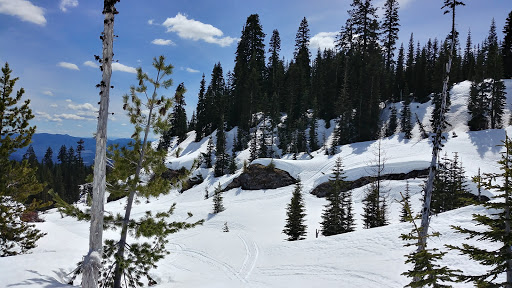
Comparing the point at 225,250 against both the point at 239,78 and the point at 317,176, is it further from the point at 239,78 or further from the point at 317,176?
the point at 239,78

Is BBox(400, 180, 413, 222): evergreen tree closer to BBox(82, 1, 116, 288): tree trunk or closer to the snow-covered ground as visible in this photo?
the snow-covered ground

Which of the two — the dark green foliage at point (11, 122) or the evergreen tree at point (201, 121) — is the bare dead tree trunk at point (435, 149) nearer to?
the dark green foliage at point (11, 122)

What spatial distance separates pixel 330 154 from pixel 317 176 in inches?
255

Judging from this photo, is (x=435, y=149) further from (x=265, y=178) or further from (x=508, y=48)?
(x=508, y=48)

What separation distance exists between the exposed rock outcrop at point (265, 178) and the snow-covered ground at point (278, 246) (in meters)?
1.17

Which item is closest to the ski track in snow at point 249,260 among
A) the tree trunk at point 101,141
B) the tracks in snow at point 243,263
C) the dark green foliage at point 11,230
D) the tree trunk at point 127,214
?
the tracks in snow at point 243,263

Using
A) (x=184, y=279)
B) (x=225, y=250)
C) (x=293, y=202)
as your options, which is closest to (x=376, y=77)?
(x=293, y=202)

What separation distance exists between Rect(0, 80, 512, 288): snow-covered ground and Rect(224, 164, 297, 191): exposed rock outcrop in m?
1.17

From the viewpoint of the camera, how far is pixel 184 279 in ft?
42.5

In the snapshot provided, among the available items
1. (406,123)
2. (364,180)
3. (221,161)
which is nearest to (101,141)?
(364,180)

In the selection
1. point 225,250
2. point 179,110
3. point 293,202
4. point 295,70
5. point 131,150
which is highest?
point 295,70

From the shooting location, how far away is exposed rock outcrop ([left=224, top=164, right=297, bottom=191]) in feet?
115

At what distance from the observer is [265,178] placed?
1391 inches

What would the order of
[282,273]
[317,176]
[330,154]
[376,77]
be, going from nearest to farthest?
[282,273] → [317,176] → [330,154] → [376,77]
